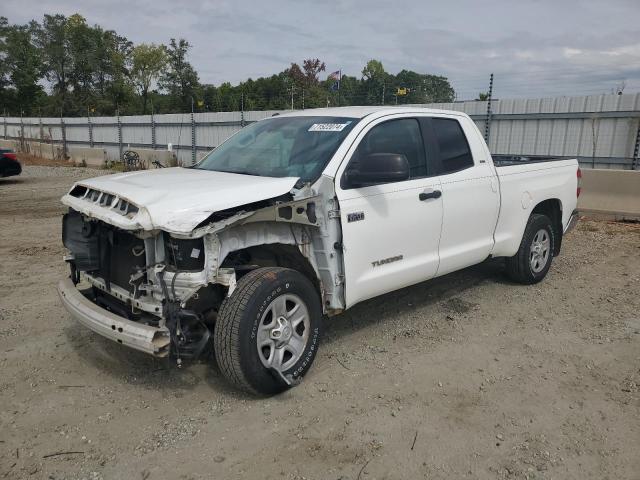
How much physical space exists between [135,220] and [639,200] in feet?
29.8

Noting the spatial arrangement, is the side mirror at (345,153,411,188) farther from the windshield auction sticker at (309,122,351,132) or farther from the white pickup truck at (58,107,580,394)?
the windshield auction sticker at (309,122,351,132)

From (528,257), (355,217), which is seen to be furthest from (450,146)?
(528,257)

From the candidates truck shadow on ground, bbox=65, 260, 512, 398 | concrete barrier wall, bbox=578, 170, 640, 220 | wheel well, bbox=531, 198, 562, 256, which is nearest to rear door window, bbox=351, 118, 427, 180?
truck shadow on ground, bbox=65, 260, 512, 398

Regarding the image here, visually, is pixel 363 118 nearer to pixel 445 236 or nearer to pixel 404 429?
pixel 445 236

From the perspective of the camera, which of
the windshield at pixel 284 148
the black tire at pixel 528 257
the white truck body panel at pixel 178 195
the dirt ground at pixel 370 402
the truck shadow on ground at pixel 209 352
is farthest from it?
the black tire at pixel 528 257

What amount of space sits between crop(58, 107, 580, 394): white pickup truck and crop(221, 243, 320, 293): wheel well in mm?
11

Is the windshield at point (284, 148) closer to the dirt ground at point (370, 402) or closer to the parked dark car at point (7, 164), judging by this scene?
the dirt ground at point (370, 402)

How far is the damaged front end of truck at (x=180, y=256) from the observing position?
321 cm

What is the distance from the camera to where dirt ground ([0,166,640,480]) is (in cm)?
293

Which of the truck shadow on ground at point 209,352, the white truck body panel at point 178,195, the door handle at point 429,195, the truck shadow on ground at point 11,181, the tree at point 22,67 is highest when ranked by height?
the tree at point 22,67

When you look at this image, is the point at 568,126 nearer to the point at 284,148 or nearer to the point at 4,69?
the point at 284,148

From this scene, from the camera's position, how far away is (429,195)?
4.46m

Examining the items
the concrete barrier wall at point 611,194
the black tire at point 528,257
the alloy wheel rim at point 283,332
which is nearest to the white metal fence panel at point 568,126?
the concrete barrier wall at point 611,194

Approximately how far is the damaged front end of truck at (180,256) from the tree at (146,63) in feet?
220
